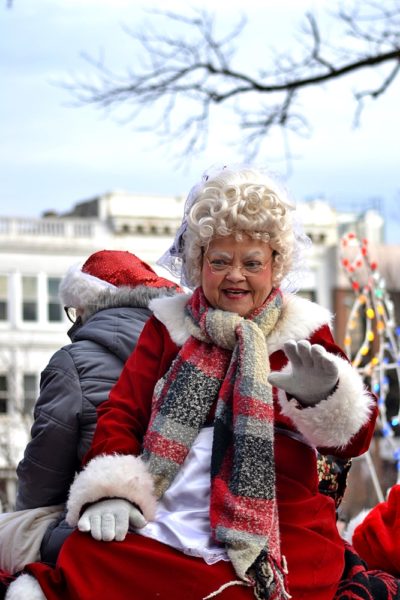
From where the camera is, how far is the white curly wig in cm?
369

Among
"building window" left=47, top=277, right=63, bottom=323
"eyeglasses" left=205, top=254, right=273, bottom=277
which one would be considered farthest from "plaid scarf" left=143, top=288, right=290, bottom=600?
"building window" left=47, top=277, right=63, bottom=323

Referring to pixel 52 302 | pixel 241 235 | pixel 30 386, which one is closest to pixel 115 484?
pixel 241 235

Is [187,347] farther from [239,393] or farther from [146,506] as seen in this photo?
[146,506]

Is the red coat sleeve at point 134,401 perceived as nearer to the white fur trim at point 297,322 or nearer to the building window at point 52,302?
the white fur trim at point 297,322

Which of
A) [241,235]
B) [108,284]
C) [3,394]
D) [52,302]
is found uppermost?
[241,235]

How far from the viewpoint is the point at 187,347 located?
3672mm

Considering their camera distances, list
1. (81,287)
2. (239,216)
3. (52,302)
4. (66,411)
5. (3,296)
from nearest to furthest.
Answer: (239,216), (66,411), (81,287), (52,302), (3,296)

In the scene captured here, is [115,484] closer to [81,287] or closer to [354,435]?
[354,435]

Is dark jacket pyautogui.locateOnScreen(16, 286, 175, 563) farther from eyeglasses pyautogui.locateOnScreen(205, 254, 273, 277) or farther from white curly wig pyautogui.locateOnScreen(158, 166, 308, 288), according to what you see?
eyeglasses pyautogui.locateOnScreen(205, 254, 273, 277)

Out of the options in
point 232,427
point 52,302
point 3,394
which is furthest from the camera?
point 52,302

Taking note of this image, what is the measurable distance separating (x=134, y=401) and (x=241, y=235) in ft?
1.91

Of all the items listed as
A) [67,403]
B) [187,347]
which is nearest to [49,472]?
[67,403]

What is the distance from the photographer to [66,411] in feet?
13.6

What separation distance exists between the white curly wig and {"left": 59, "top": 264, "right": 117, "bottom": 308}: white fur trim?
0.73 meters
